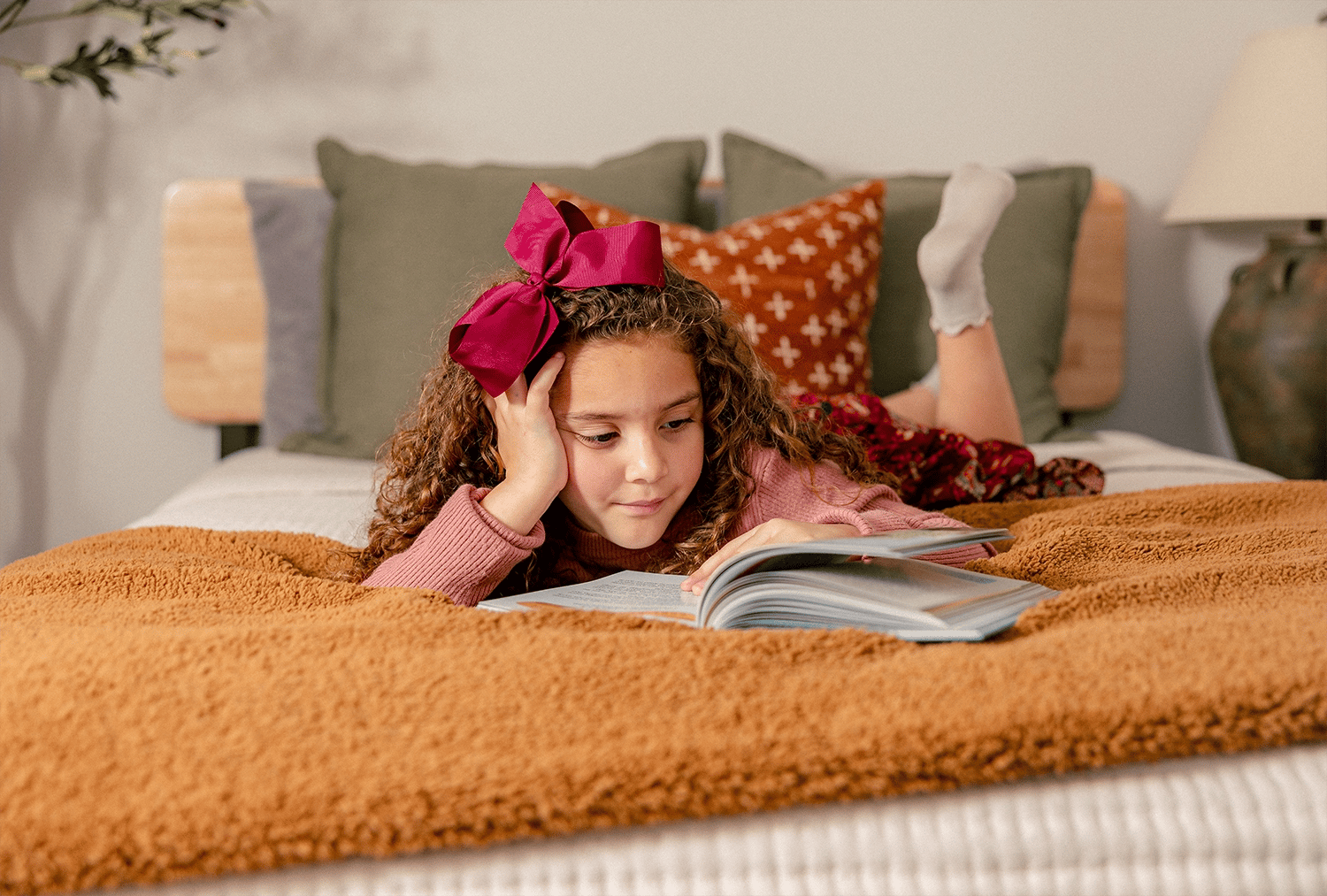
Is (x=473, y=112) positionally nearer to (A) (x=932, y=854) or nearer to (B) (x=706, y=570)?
(B) (x=706, y=570)

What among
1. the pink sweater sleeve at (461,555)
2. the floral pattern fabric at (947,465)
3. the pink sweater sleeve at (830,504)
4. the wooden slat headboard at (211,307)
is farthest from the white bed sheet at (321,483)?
the pink sweater sleeve at (830,504)

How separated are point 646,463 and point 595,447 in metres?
0.06

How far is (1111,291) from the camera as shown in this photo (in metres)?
2.12

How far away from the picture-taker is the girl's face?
93 centimetres

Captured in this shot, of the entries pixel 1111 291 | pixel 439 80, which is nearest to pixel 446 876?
pixel 439 80

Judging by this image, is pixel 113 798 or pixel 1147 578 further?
pixel 1147 578

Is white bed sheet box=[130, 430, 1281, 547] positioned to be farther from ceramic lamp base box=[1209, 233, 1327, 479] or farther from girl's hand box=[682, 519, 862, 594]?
girl's hand box=[682, 519, 862, 594]

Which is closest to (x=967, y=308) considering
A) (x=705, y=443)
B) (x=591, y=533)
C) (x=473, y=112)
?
(x=705, y=443)

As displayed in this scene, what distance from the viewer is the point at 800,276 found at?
5.25ft

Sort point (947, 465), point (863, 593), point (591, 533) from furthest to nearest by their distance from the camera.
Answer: point (947, 465) → point (591, 533) → point (863, 593)

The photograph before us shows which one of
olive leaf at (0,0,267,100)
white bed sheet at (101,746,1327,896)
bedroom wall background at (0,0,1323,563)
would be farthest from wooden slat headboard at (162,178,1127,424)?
white bed sheet at (101,746,1327,896)

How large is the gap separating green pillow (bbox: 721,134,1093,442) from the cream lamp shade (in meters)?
0.29

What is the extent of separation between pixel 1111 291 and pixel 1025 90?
437 mm

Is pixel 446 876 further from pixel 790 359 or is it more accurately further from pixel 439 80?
pixel 439 80
